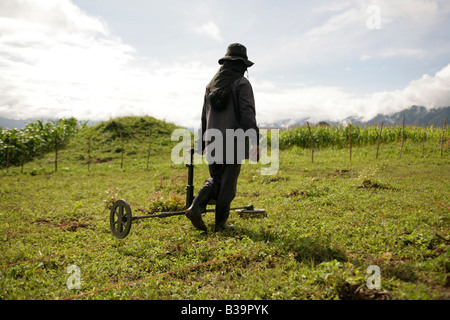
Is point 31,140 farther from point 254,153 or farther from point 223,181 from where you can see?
point 254,153

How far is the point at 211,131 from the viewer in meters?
4.81

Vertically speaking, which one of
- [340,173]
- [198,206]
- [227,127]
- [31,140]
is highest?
[31,140]

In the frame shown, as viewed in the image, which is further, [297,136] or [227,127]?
[297,136]

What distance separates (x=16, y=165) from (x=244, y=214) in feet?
48.5

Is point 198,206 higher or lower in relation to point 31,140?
lower

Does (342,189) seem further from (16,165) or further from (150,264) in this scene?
(16,165)

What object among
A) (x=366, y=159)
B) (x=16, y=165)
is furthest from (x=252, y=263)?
(x=16, y=165)

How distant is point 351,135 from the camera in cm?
1877

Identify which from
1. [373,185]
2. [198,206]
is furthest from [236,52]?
[373,185]

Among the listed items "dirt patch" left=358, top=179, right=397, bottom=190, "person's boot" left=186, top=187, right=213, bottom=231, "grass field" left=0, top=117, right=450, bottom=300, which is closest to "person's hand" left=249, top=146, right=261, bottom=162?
"person's boot" left=186, top=187, right=213, bottom=231

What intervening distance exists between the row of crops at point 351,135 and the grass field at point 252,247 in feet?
31.3

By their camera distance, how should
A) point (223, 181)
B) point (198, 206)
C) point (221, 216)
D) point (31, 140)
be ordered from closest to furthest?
1. point (198, 206)
2. point (223, 181)
3. point (221, 216)
4. point (31, 140)

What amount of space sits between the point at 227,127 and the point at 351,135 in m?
16.1

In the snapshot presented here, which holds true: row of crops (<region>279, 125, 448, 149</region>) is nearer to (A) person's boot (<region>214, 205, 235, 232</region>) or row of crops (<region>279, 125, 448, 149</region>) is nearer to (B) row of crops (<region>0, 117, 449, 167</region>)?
(B) row of crops (<region>0, 117, 449, 167</region>)
